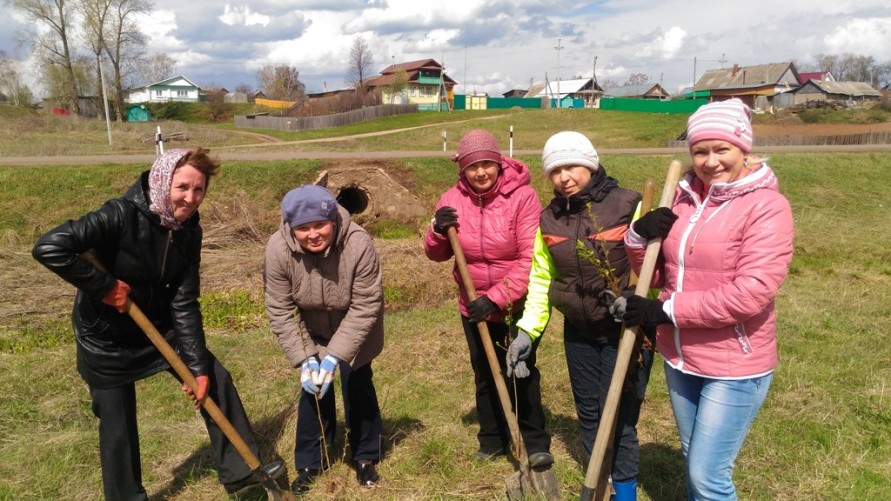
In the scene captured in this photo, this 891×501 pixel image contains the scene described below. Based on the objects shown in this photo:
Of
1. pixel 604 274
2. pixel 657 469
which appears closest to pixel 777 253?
pixel 604 274

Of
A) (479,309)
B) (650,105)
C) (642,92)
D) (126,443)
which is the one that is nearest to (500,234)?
(479,309)

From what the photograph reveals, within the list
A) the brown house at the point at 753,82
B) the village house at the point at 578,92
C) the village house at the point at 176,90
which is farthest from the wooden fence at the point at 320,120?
the village house at the point at 176,90

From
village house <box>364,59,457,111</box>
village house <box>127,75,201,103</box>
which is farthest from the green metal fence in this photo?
village house <box>127,75,201,103</box>

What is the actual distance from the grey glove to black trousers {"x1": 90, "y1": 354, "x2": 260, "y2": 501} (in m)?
1.52

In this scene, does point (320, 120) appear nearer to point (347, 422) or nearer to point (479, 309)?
point (347, 422)

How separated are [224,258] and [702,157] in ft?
27.8

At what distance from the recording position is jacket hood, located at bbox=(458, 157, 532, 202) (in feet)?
11.2

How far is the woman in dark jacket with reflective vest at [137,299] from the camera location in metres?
2.83

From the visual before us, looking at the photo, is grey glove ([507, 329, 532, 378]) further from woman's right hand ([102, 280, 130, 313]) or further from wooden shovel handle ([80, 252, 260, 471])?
woman's right hand ([102, 280, 130, 313])

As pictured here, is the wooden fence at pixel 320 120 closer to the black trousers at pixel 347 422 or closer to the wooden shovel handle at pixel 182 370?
the black trousers at pixel 347 422

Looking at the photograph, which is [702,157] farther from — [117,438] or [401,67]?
[401,67]

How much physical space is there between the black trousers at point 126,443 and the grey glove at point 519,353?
5.00ft

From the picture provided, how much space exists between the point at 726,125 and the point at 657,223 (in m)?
0.45

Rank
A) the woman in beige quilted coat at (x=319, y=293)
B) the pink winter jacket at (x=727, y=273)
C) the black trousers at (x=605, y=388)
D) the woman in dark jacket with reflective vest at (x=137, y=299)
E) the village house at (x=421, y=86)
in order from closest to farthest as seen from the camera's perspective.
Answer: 1. the pink winter jacket at (x=727, y=273)
2. the woman in dark jacket with reflective vest at (x=137, y=299)
3. the black trousers at (x=605, y=388)
4. the woman in beige quilted coat at (x=319, y=293)
5. the village house at (x=421, y=86)
